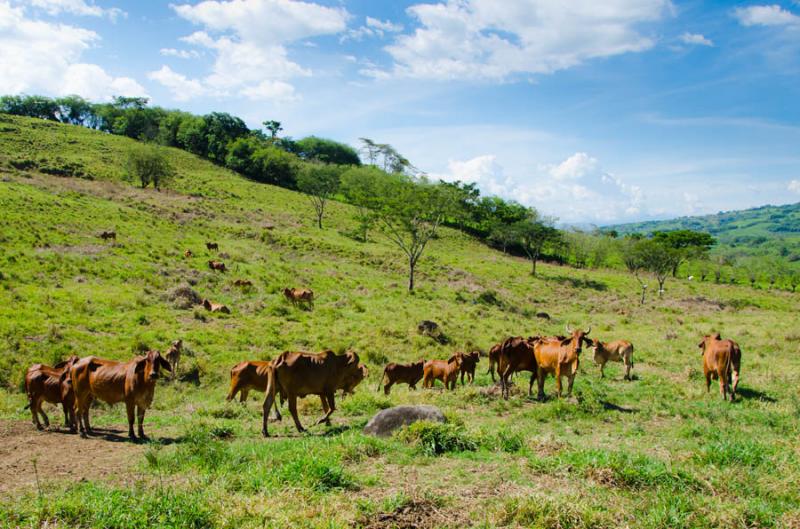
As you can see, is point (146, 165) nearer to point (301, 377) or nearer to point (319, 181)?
point (319, 181)

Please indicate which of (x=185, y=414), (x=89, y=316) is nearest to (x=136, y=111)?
(x=89, y=316)

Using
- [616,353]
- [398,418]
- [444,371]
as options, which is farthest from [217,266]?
[398,418]

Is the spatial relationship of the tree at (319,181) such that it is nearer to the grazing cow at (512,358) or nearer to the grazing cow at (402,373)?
the grazing cow at (402,373)

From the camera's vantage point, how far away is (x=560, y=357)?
45.9 ft

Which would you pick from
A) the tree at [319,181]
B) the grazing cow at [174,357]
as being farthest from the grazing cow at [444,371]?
the tree at [319,181]

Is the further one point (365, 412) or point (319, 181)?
point (319, 181)

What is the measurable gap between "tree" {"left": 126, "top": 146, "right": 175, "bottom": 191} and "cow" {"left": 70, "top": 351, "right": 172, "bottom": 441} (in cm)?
6309

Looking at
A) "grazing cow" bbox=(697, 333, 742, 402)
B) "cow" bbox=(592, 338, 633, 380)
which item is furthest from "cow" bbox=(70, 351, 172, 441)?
"grazing cow" bbox=(697, 333, 742, 402)

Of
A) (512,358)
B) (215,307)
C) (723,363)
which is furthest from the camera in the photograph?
(215,307)

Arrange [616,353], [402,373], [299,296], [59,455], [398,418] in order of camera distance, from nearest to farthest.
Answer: [59,455] < [398,418] < [402,373] < [616,353] < [299,296]

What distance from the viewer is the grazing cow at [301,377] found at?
35.1ft

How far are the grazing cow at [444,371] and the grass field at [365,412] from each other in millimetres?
1043

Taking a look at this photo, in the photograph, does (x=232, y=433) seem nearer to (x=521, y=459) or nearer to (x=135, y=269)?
(x=521, y=459)

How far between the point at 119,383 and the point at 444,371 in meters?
9.68
